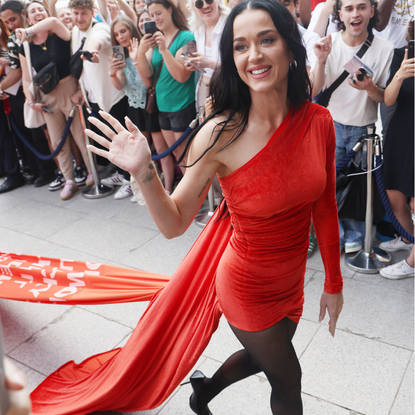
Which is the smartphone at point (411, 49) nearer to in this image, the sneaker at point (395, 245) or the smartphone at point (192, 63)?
the sneaker at point (395, 245)

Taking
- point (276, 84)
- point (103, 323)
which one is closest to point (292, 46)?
point (276, 84)

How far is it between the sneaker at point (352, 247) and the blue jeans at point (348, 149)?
0.03m

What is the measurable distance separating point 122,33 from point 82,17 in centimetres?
55

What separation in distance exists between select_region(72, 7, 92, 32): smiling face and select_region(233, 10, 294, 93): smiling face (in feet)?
11.8

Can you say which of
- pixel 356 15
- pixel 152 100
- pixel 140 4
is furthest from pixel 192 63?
pixel 140 4

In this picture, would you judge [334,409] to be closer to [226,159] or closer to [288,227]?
[288,227]

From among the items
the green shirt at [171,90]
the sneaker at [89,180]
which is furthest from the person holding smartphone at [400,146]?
the sneaker at [89,180]

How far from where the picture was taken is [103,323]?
2859mm

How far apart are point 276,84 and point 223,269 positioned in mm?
685

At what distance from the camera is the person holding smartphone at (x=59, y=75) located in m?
4.63

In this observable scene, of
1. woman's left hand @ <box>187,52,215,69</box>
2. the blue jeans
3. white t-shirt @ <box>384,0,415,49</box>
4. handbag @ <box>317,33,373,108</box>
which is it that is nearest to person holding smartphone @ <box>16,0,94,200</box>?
woman's left hand @ <box>187,52,215,69</box>

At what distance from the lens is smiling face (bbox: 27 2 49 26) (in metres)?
4.67

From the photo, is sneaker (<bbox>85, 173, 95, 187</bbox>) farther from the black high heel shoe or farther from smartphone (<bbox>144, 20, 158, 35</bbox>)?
the black high heel shoe

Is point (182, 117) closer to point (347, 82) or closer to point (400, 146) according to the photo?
point (347, 82)
